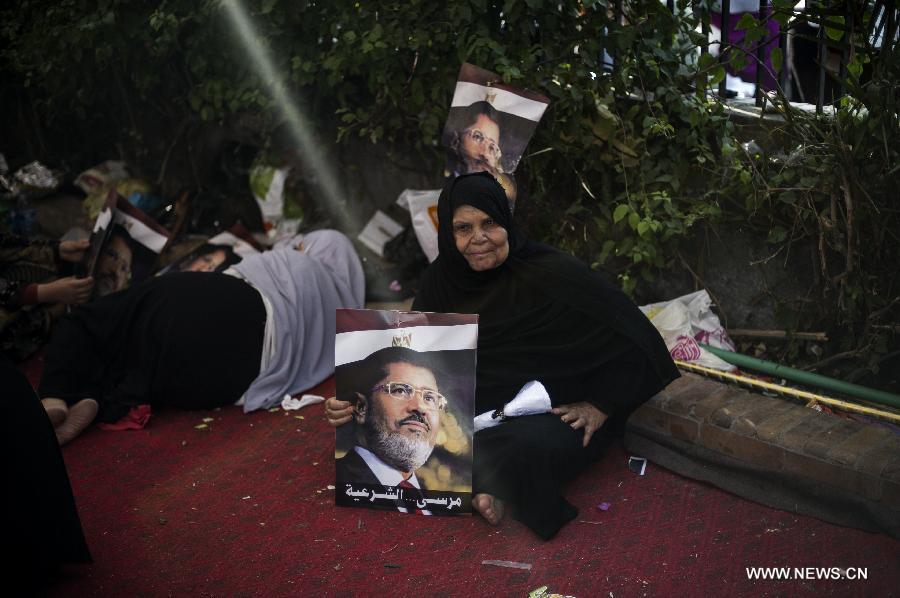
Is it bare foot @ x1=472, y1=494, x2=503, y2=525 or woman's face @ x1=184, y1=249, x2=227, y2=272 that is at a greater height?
woman's face @ x1=184, y1=249, x2=227, y2=272

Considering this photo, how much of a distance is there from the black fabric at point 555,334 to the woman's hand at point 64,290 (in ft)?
7.35

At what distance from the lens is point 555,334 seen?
10.6 ft

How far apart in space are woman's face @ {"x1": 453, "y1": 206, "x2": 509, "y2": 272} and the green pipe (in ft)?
4.21

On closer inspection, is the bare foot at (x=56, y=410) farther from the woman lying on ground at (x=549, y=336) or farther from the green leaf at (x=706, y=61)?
the green leaf at (x=706, y=61)

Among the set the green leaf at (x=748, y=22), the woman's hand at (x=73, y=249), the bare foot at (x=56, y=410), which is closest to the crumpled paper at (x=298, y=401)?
the bare foot at (x=56, y=410)

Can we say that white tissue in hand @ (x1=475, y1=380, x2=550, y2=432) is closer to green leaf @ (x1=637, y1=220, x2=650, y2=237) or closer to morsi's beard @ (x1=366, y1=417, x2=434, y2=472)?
morsi's beard @ (x1=366, y1=417, x2=434, y2=472)

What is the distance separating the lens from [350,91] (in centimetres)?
523

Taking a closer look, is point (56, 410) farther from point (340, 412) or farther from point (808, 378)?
point (808, 378)

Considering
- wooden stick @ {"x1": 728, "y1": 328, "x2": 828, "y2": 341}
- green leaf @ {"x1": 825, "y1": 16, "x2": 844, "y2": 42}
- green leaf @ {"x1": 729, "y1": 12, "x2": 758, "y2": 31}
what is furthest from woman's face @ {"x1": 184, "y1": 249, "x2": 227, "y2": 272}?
green leaf @ {"x1": 825, "y1": 16, "x2": 844, "y2": 42}

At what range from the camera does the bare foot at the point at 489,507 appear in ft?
9.59

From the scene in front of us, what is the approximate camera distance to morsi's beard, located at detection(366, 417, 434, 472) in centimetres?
293

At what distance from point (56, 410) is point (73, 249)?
1.38m

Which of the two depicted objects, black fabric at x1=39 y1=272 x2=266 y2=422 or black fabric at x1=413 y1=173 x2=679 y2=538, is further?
black fabric at x1=39 y1=272 x2=266 y2=422

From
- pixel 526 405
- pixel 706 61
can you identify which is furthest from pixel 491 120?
pixel 526 405
